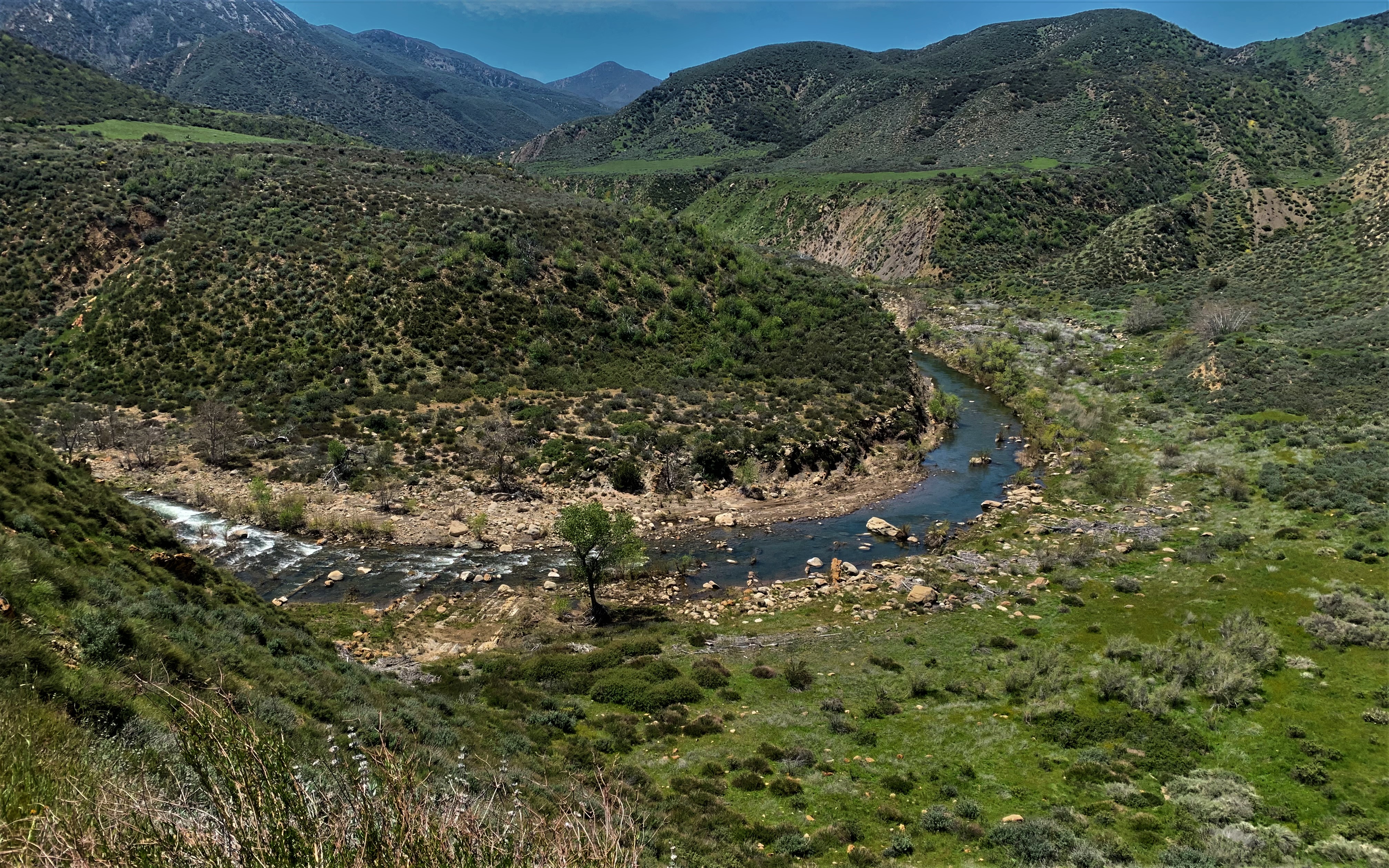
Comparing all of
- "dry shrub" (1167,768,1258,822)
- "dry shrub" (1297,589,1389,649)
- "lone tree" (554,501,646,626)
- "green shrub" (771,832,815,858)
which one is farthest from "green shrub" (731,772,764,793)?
"dry shrub" (1297,589,1389,649)

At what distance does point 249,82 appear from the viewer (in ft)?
620

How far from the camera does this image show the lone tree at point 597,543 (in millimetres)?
24016

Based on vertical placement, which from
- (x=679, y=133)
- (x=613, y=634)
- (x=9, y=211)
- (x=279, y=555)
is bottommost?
(x=613, y=634)

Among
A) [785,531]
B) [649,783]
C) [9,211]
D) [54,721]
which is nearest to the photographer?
[54,721]

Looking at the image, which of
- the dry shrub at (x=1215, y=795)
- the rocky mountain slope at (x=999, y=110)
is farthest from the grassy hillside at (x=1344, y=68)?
the dry shrub at (x=1215, y=795)

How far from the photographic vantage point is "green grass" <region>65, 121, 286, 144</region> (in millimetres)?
63750

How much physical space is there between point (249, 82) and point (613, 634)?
236 meters

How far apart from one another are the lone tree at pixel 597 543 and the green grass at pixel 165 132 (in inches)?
2537

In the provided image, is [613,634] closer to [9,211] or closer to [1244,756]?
[1244,756]

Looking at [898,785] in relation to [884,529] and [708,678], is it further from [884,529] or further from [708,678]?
[884,529]

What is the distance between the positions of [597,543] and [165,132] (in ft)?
247

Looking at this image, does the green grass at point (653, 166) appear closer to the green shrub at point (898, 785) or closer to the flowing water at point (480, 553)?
the flowing water at point (480, 553)

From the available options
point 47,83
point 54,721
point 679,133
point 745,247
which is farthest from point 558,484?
point 679,133

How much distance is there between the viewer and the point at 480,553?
27.8 metres
